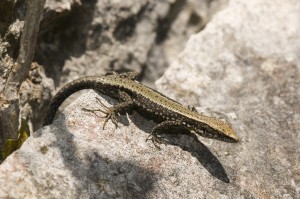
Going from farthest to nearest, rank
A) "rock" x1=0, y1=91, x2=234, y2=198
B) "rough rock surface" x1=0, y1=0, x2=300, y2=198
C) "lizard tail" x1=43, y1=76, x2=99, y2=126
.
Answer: "lizard tail" x1=43, y1=76, x2=99, y2=126 → "rough rock surface" x1=0, y1=0, x2=300, y2=198 → "rock" x1=0, y1=91, x2=234, y2=198

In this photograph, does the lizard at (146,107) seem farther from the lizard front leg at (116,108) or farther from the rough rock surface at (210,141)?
the rough rock surface at (210,141)

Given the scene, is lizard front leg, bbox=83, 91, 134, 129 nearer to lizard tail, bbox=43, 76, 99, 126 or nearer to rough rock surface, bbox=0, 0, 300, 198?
rough rock surface, bbox=0, 0, 300, 198

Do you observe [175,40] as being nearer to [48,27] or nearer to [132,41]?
[132,41]

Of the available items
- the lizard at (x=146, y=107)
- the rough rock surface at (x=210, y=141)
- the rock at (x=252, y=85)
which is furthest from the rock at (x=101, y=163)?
the rock at (x=252, y=85)

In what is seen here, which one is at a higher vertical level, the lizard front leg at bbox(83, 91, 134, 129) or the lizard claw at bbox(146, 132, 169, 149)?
the lizard front leg at bbox(83, 91, 134, 129)

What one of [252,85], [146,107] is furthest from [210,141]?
[252,85]

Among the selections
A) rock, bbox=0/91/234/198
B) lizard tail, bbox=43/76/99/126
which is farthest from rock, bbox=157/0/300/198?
lizard tail, bbox=43/76/99/126
